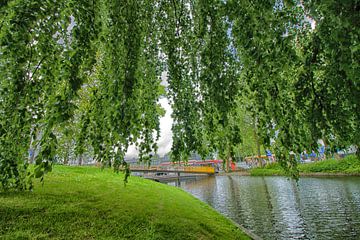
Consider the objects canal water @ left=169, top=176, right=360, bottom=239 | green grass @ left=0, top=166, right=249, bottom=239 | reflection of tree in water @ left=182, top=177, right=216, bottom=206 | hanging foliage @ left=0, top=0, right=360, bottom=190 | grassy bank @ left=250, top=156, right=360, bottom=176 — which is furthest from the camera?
grassy bank @ left=250, top=156, right=360, bottom=176

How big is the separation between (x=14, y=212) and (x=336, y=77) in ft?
15.5

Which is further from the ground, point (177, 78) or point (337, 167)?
point (177, 78)

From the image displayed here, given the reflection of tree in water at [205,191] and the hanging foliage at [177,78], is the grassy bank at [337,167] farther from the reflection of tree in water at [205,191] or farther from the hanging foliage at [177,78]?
the hanging foliage at [177,78]

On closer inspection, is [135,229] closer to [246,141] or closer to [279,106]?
[279,106]

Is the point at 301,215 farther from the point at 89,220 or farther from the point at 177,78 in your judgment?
the point at 89,220

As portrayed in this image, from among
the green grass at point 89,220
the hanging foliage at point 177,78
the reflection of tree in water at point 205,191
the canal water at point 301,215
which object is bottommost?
the reflection of tree in water at point 205,191

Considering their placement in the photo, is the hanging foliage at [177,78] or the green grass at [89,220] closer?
the hanging foliage at [177,78]

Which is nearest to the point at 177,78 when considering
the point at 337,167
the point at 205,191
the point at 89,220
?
the point at 89,220

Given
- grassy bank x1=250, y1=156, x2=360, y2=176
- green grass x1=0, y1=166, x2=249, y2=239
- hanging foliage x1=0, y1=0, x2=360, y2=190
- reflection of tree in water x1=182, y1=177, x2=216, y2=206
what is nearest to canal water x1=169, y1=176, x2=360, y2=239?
green grass x1=0, y1=166, x2=249, y2=239

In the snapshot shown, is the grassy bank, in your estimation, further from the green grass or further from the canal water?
the green grass

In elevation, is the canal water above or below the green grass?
below

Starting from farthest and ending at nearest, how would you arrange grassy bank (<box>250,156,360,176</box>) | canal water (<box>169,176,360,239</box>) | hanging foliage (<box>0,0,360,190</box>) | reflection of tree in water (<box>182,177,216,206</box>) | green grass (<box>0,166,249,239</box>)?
grassy bank (<box>250,156,360,176</box>)
reflection of tree in water (<box>182,177,216,206</box>)
canal water (<box>169,176,360,239</box>)
green grass (<box>0,166,249,239</box>)
hanging foliage (<box>0,0,360,190</box>)

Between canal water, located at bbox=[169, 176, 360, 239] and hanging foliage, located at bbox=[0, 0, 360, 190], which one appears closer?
hanging foliage, located at bbox=[0, 0, 360, 190]

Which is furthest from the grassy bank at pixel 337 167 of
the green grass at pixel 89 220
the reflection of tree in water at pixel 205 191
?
the green grass at pixel 89 220
